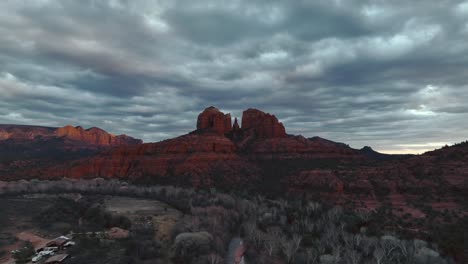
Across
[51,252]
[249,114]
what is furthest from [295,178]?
[249,114]

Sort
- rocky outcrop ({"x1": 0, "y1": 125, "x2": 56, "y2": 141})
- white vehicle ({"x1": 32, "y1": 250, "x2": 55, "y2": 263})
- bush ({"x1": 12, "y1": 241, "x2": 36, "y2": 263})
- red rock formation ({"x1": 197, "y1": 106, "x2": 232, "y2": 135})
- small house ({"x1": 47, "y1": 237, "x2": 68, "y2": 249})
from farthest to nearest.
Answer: rocky outcrop ({"x1": 0, "y1": 125, "x2": 56, "y2": 141}), red rock formation ({"x1": 197, "y1": 106, "x2": 232, "y2": 135}), small house ({"x1": 47, "y1": 237, "x2": 68, "y2": 249}), white vehicle ({"x1": 32, "y1": 250, "x2": 55, "y2": 263}), bush ({"x1": 12, "y1": 241, "x2": 36, "y2": 263})

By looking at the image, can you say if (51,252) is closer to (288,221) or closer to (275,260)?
(275,260)

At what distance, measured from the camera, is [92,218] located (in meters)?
31.9

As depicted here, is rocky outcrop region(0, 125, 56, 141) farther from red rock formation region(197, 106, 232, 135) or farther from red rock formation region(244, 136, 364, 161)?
red rock formation region(244, 136, 364, 161)

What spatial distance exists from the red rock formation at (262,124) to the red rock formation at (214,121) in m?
7.70

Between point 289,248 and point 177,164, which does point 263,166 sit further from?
point 289,248

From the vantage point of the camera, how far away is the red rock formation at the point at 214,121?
112m

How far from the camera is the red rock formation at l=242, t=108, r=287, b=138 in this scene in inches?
4185

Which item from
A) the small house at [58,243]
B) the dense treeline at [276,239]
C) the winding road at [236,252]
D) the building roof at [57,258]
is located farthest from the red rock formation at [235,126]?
the building roof at [57,258]

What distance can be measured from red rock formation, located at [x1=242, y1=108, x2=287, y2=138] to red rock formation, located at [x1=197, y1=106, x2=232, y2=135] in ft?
25.3

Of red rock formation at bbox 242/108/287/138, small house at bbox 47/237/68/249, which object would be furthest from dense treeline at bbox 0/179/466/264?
red rock formation at bbox 242/108/287/138

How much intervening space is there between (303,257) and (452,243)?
14142 millimetres

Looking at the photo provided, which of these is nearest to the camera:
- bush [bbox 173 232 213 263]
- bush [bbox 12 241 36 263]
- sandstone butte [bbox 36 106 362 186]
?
bush [bbox 12 241 36 263]

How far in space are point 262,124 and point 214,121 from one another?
19.2 meters
